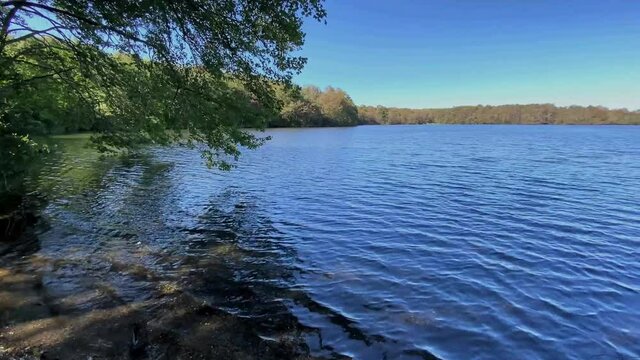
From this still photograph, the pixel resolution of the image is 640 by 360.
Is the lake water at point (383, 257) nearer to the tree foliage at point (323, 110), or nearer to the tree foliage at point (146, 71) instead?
the tree foliage at point (146, 71)

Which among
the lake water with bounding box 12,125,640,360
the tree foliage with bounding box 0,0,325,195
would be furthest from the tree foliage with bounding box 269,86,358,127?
the tree foliage with bounding box 0,0,325,195

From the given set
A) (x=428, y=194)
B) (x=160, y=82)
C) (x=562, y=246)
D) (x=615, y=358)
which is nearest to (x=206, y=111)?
(x=160, y=82)

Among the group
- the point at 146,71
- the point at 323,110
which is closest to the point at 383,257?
the point at 146,71

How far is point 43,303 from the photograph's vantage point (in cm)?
876

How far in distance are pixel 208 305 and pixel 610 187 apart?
87.8ft

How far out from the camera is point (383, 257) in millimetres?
13211

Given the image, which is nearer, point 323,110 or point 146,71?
point 146,71

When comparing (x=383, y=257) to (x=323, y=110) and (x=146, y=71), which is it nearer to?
(x=146, y=71)

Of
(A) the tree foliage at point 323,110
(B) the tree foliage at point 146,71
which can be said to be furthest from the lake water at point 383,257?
(A) the tree foliage at point 323,110

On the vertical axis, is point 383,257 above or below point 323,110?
below

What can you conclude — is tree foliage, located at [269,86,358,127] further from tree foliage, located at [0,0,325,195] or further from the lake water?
tree foliage, located at [0,0,325,195]

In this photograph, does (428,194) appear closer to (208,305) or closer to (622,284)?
(622,284)

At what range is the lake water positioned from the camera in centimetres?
862

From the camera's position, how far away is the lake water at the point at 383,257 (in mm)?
8625
